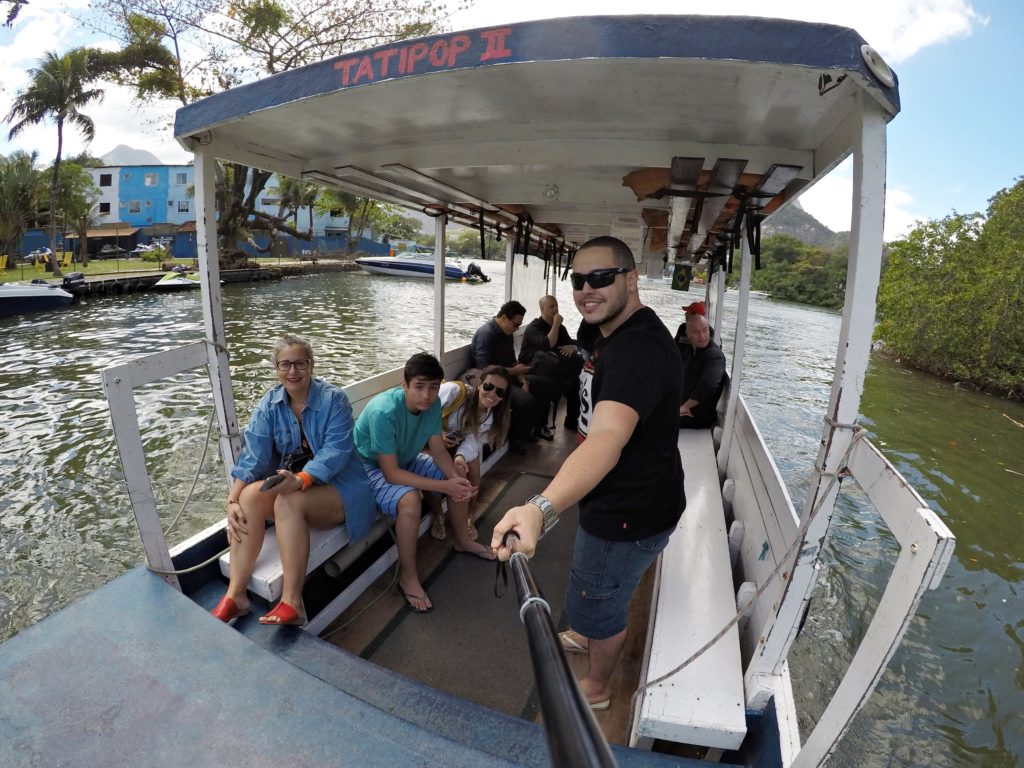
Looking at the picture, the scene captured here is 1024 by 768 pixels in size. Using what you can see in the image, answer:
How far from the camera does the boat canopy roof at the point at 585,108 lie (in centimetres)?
144

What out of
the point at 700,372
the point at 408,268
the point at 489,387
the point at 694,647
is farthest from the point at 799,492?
the point at 408,268

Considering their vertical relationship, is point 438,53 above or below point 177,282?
above

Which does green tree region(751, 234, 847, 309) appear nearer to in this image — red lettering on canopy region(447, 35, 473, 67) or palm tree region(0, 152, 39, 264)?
red lettering on canopy region(447, 35, 473, 67)

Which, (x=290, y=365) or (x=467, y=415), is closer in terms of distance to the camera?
(x=290, y=365)

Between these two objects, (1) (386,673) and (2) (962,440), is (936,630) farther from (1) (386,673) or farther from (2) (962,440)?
(2) (962,440)

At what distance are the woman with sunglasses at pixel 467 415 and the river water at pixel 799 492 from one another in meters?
1.54

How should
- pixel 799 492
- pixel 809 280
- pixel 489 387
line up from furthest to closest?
pixel 809 280, pixel 799 492, pixel 489 387

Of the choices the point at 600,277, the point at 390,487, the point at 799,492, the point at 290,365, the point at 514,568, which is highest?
the point at 600,277

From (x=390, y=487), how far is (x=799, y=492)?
21.8ft

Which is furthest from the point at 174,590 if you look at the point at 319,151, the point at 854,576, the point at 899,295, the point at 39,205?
the point at 39,205

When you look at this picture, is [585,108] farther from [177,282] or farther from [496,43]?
[177,282]

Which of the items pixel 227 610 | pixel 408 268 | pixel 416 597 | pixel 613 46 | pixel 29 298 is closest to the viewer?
pixel 613 46

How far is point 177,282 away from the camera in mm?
22203

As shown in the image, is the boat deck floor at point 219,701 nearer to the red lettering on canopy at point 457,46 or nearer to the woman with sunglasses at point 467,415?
the woman with sunglasses at point 467,415
